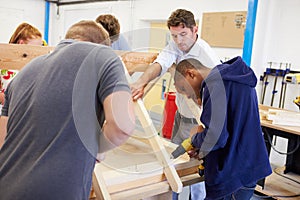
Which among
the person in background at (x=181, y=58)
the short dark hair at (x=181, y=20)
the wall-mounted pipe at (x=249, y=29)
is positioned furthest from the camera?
the wall-mounted pipe at (x=249, y=29)

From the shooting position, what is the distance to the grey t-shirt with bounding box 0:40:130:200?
0.83 m

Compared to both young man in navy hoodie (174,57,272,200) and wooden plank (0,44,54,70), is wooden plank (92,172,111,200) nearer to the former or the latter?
young man in navy hoodie (174,57,272,200)

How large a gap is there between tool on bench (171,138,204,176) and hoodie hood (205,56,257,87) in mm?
305

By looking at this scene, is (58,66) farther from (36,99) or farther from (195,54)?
(195,54)

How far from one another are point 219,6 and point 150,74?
9.40 ft

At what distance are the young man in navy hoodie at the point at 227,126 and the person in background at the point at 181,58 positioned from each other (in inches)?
3.4

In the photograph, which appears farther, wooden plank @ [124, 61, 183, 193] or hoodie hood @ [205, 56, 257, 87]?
wooden plank @ [124, 61, 183, 193]

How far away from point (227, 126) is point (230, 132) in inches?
1.1

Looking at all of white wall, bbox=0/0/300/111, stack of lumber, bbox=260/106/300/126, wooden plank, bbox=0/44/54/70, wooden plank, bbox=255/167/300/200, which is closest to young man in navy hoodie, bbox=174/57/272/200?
wooden plank, bbox=0/44/54/70

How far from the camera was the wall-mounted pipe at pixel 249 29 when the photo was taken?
3.45 meters

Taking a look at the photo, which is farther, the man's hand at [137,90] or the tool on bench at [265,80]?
the tool on bench at [265,80]

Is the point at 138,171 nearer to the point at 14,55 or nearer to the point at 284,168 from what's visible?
the point at 14,55

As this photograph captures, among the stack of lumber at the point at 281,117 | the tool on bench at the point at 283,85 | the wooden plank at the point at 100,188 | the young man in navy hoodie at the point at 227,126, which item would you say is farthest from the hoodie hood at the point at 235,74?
the tool on bench at the point at 283,85

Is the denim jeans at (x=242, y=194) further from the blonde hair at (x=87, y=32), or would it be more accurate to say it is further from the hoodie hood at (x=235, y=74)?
the blonde hair at (x=87, y=32)
